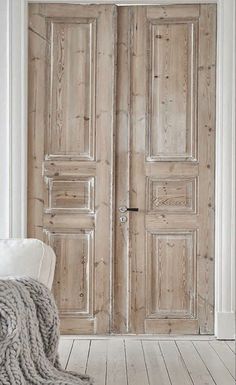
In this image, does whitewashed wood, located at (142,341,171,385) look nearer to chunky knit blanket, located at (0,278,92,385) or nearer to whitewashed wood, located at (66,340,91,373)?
whitewashed wood, located at (66,340,91,373)

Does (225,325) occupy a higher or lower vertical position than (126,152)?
lower

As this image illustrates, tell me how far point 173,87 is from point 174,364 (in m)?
1.86

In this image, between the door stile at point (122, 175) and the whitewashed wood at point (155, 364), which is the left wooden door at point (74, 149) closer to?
the door stile at point (122, 175)

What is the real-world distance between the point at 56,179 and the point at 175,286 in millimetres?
1104

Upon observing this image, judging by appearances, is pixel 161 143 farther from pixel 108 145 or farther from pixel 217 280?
pixel 217 280

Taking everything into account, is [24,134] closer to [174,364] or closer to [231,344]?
[174,364]

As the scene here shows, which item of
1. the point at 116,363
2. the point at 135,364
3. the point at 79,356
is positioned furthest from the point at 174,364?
the point at 79,356

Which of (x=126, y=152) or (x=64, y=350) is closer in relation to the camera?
(x=64, y=350)

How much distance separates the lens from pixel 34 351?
2.71 m

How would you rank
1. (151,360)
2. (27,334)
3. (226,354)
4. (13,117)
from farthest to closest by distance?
(13,117), (226,354), (151,360), (27,334)

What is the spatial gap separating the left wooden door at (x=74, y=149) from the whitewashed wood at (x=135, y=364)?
35 cm

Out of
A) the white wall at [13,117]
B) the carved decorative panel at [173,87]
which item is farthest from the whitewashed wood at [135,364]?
the carved decorative panel at [173,87]

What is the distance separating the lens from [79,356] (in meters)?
3.99

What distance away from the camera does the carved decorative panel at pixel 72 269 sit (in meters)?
4.49
